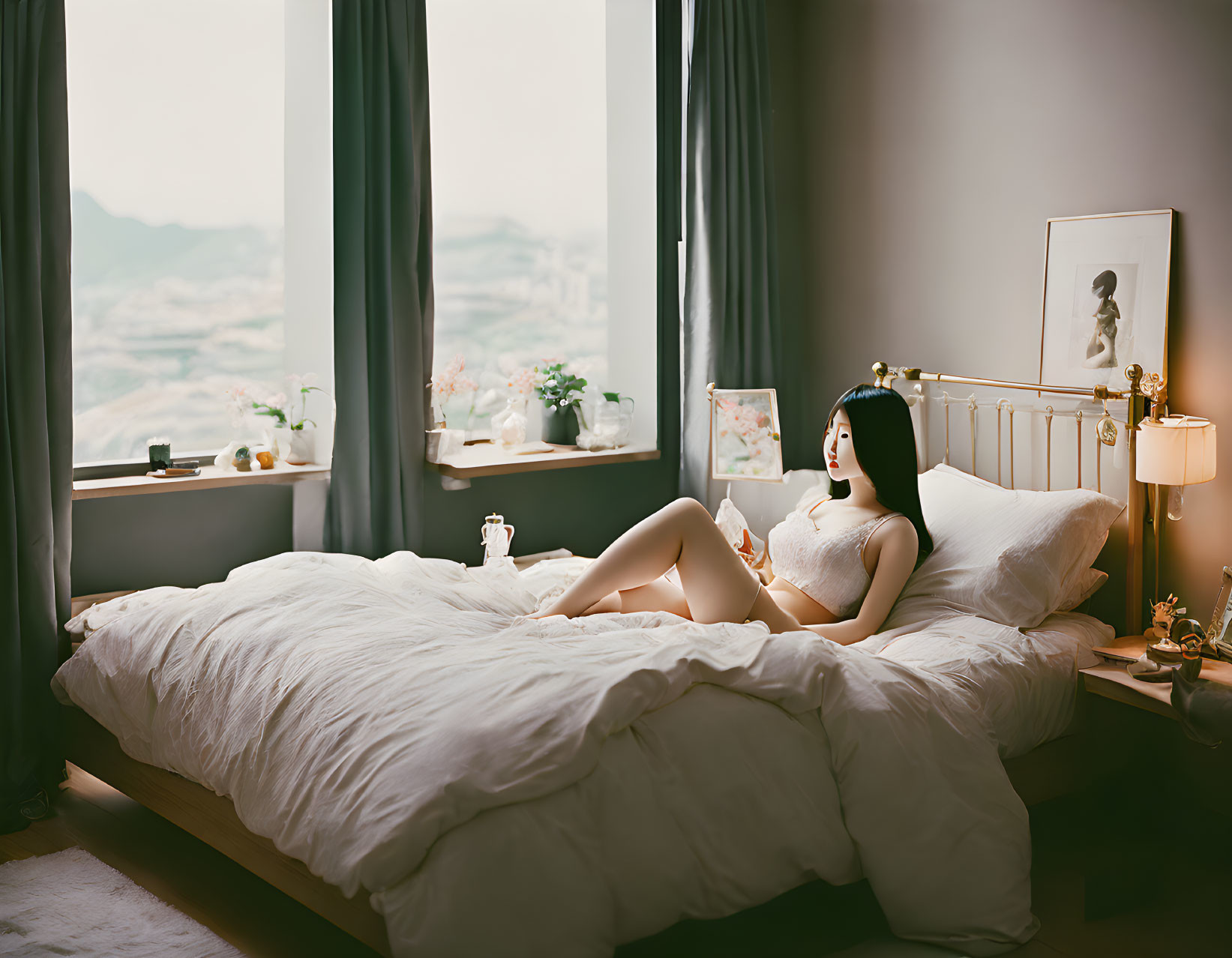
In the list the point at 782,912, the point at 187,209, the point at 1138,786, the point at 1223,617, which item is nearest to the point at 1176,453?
the point at 1223,617

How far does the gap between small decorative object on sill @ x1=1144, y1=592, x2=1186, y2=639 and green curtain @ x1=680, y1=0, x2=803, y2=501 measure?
5.57 feet

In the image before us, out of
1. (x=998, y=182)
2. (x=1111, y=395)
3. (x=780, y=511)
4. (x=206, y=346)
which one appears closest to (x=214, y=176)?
(x=206, y=346)

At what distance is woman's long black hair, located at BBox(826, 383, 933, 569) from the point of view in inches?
112

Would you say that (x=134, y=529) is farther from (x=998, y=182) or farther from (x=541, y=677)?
(x=998, y=182)

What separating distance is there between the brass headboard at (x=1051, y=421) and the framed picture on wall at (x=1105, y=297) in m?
0.08

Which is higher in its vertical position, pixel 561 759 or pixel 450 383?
pixel 450 383

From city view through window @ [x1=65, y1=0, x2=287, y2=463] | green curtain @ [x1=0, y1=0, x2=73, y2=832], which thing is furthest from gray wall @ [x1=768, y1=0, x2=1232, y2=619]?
green curtain @ [x1=0, y1=0, x2=73, y2=832]

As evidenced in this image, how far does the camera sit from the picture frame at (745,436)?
146 inches

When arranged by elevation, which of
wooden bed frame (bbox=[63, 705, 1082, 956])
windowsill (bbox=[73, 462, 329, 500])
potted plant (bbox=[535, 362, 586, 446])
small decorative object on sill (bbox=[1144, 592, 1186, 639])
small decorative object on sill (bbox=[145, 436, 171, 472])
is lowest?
wooden bed frame (bbox=[63, 705, 1082, 956])

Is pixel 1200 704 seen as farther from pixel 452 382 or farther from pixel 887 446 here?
pixel 452 382

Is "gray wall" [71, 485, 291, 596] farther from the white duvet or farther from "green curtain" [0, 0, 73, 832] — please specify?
the white duvet

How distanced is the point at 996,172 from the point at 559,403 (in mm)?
1726

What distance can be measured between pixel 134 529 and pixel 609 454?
1.65m

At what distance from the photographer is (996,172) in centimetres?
336
